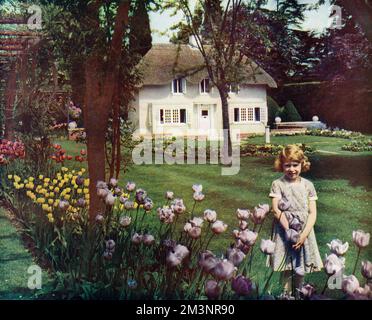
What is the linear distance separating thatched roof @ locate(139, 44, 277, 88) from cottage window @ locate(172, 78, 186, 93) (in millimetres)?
25

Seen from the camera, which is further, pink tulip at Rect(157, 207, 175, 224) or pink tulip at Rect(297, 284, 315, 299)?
pink tulip at Rect(157, 207, 175, 224)

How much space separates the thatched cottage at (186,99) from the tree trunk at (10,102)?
0.59m

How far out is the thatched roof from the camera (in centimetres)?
227

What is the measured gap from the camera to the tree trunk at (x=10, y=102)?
238cm

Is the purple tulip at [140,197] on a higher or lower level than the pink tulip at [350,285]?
higher

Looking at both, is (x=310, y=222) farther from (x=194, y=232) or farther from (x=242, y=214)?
(x=194, y=232)

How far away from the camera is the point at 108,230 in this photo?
212 cm

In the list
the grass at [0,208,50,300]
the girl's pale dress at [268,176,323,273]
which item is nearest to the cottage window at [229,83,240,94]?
the girl's pale dress at [268,176,323,273]

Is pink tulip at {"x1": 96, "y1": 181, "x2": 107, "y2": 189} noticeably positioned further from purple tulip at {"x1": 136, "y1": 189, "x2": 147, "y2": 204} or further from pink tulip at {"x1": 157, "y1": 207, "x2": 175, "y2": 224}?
pink tulip at {"x1": 157, "y1": 207, "x2": 175, "y2": 224}

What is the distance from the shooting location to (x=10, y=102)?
7.89 feet

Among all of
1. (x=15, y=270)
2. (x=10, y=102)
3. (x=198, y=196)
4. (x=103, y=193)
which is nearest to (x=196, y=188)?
(x=198, y=196)

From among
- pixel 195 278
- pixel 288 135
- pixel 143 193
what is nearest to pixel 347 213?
pixel 288 135

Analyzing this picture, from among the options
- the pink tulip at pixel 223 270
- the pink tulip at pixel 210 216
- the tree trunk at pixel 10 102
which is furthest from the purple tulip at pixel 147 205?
the tree trunk at pixel 10 102

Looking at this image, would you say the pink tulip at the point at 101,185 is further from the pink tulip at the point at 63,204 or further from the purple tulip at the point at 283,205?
the purple tulip at the point at 283,205
